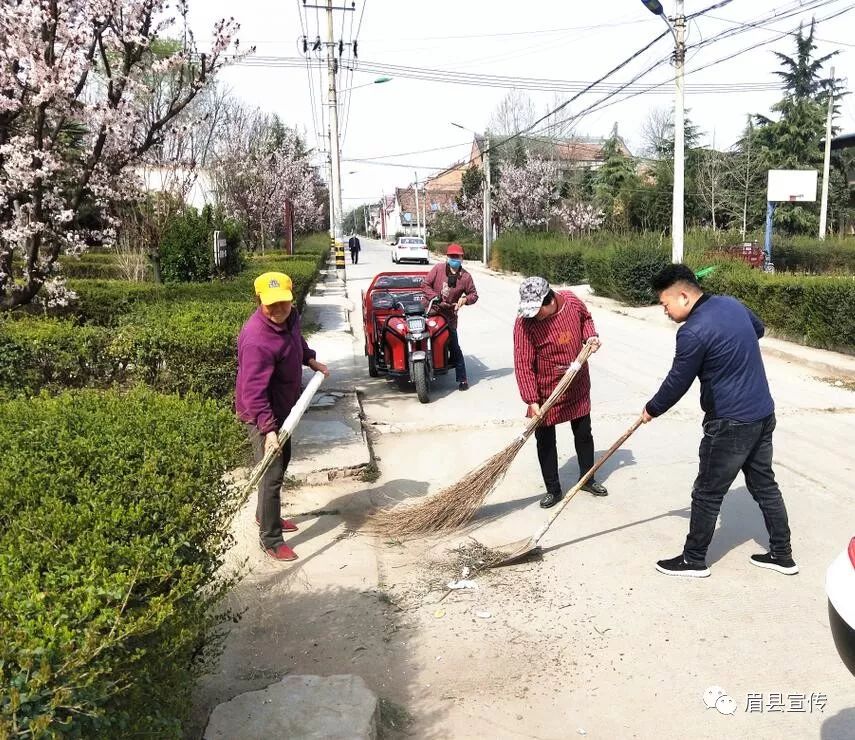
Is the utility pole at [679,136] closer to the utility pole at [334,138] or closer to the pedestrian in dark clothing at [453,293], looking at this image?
the pedestrian in dark clothing at [453,293]

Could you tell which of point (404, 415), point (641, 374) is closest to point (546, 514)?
point (404, 415)

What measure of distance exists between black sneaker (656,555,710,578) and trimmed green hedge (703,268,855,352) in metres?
7.66

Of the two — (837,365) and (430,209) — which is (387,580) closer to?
(837,365)

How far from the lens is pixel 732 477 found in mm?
4133

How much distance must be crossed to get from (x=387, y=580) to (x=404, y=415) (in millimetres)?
3959

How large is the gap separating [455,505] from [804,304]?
8752 millimetres

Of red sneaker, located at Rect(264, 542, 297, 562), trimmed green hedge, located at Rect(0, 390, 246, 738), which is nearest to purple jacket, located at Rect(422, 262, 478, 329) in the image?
red sneaker, located at Rect(264, 542, 297, 562)

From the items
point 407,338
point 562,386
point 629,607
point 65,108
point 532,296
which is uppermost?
point 65,108

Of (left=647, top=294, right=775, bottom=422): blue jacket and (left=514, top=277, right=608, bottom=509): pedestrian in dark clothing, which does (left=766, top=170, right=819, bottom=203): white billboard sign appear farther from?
(left=647, top=294, right=775, bottom=422): blue jacket

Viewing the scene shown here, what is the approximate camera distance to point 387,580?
441 cm

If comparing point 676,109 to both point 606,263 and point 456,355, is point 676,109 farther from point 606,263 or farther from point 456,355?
point 456,355

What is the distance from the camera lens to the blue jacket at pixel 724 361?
13.1 feet

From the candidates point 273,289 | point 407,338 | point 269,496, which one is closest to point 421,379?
point 407,338

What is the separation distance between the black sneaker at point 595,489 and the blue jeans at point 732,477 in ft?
4.37
